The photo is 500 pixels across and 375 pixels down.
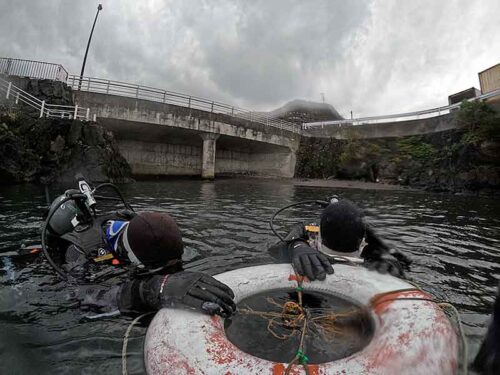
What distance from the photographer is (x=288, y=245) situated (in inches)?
134

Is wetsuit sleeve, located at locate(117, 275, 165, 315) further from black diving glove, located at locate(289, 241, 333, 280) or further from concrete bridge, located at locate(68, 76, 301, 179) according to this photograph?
concrete bridge, located at locate(68, 76, 301, 179)

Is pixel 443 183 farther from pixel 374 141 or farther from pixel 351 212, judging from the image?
pixel 351 212

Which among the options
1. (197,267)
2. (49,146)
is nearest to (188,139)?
(49,146)

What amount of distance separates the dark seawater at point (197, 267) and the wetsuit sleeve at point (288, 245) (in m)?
0.34

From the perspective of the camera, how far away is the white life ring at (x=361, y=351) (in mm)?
1418

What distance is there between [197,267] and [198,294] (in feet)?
6.03

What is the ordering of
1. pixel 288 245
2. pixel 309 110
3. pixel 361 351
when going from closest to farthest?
pixel 361 351 → pixel 288 245 → pixel 309 110

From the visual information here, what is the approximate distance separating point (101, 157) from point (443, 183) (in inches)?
709

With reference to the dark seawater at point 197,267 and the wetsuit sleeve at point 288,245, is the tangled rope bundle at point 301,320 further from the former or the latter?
the wetsuit sleeve at point 288,245

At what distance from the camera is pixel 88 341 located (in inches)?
86.4

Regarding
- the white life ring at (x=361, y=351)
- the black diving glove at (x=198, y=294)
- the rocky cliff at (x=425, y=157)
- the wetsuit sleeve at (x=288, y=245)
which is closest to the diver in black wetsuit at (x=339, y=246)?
the wetsuit sleeve at (x=288, y=245)

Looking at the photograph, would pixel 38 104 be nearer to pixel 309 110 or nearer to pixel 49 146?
pixel 49 146

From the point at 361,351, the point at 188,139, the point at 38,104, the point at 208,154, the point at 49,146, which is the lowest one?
the point at 361,351

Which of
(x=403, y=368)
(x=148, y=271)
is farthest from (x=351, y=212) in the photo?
(x=148, y=271)
